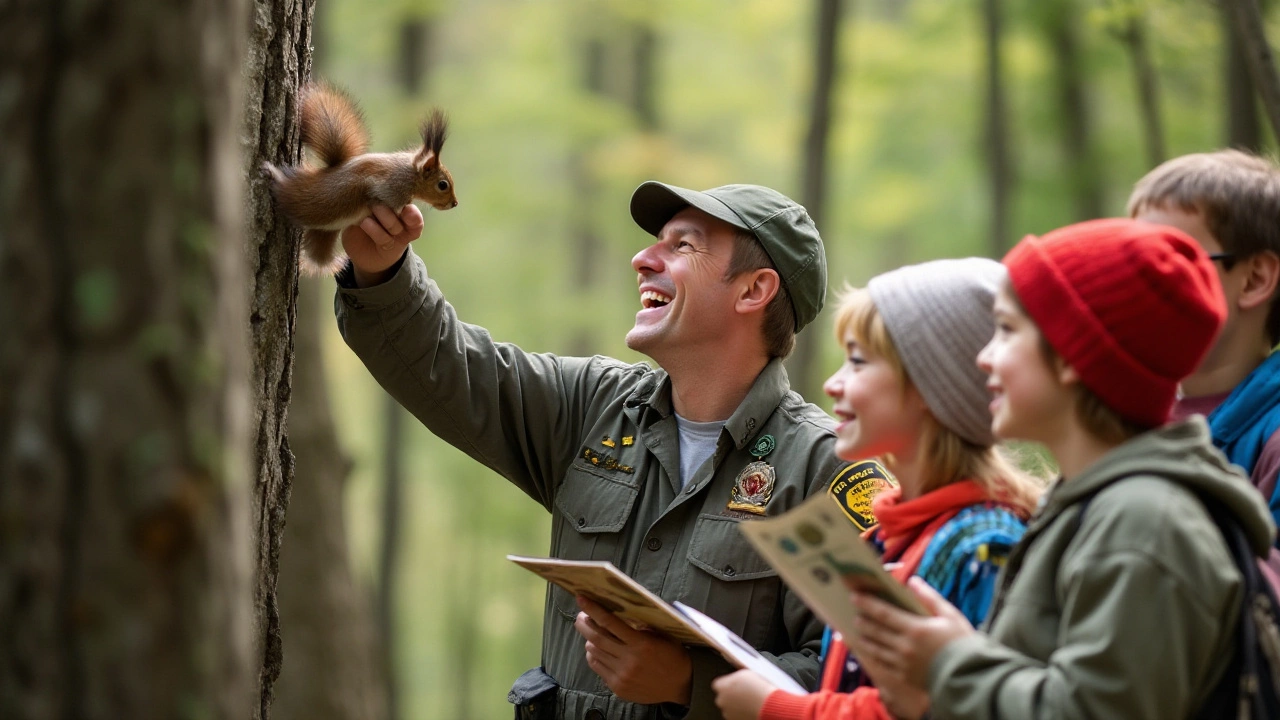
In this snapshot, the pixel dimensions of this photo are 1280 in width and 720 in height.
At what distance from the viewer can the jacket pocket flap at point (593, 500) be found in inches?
122

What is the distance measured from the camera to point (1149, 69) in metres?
8.03

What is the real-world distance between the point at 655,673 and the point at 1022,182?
8.65 metres

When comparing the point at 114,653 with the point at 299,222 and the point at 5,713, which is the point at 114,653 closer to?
the point at 5,713

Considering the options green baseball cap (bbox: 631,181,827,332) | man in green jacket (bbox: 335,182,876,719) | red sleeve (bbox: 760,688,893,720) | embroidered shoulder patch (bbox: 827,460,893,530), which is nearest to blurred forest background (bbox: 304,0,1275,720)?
green baseball cap (bbox: 631,181,827,332)

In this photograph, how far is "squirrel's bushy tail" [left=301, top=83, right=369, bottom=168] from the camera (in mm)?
2713

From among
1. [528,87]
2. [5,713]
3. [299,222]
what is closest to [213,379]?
[5,713]

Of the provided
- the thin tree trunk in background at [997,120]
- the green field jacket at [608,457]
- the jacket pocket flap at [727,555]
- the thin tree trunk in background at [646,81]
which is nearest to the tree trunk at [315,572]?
the green field jacket at [608,457]

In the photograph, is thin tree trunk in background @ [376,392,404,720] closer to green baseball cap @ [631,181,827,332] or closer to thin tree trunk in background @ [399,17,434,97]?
thin tree trunk in background @ [399,17,434,97]

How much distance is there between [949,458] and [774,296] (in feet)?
3.70

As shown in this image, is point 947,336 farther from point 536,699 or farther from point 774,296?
point 536,699

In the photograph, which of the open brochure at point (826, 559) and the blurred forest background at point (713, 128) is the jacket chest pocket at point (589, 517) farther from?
the blurred forest background at point (713, 128)

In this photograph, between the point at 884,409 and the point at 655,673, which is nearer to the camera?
the point at 884,409

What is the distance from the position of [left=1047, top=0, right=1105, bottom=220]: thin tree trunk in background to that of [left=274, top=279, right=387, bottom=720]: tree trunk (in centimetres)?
665

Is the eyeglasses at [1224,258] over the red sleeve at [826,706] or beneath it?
over
